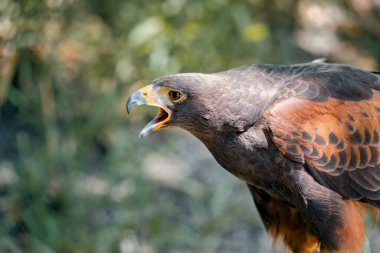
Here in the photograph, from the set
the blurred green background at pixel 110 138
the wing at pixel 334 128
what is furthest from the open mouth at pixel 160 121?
the blurred green background at pixel 110 138

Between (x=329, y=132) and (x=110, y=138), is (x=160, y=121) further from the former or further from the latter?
(x=110, y=138)

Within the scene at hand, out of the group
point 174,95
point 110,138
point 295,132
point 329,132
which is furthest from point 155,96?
point 110,138

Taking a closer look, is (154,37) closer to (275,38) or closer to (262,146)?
(275,38)

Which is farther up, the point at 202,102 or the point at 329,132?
the point at 202,102

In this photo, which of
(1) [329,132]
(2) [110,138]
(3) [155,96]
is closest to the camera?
(3) [155,96]

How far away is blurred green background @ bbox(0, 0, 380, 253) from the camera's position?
5.47m

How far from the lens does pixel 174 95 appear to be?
3.96m

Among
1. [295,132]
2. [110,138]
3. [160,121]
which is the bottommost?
[295,132]

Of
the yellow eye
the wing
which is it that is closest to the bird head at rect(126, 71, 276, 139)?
the yellow eye

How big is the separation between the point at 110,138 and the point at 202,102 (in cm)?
266

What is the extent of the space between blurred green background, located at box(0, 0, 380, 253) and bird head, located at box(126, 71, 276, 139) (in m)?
1.59

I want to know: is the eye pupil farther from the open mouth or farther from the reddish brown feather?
the reddish brown feather

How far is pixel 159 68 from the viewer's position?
650 cm

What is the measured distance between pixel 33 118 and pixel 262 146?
8.69 ft
